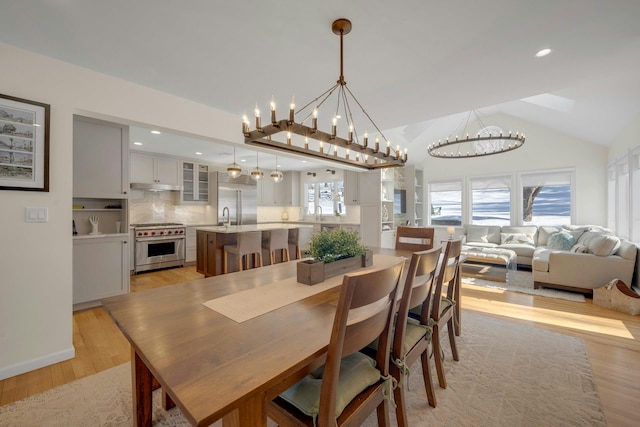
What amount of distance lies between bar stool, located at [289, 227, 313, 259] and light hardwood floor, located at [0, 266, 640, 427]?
265cm

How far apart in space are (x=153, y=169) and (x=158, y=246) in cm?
158

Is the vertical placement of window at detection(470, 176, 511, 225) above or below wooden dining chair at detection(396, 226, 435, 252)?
above

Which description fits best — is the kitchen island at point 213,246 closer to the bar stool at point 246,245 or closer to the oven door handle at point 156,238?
the bar stool at point 246,245

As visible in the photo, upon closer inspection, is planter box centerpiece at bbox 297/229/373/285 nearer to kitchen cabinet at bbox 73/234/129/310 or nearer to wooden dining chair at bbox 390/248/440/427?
wooden dining chair at bbox 390/248/440/427

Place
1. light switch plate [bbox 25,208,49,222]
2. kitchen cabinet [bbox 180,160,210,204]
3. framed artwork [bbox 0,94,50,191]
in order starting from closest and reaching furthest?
framed artwork [bbox 0,94,50,191] → light switch plate [bbox 25,208,49,222] → kitchen cabinet [bbox 180,160,210,204]

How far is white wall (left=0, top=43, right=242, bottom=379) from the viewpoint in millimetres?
1905

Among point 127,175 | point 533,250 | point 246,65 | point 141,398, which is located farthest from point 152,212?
point 533,250

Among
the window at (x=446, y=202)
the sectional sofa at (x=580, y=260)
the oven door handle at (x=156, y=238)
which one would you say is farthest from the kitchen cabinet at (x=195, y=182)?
the sectional sofa at (x=580, y=260)

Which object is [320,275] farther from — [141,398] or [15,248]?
[15,248]

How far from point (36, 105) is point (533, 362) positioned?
14.1 feet

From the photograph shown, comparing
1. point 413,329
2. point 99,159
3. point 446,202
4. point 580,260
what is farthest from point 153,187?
point 580,260

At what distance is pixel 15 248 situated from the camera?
1929 mm

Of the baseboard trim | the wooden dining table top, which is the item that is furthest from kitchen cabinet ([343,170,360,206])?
the baseboard trim

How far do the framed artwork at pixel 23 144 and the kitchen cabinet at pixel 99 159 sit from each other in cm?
138
